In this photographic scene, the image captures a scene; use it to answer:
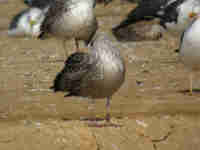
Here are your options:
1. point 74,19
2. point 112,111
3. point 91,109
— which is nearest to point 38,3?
point 74,19

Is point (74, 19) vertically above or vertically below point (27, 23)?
above

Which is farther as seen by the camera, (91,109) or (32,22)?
(32,22)

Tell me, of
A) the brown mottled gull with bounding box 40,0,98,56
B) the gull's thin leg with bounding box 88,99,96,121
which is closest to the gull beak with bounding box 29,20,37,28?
the brown mottled gull with bounding box 40,0,98,56

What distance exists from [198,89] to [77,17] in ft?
8.60

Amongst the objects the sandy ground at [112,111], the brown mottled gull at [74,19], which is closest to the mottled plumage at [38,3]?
the sandy ground at [112,111]

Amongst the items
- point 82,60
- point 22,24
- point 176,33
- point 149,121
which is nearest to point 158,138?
point 149,121

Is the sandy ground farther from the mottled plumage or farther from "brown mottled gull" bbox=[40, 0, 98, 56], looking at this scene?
the mottled plumage

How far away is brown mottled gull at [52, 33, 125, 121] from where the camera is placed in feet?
19.3

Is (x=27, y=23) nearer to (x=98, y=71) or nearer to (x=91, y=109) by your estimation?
(x=91, y=109)

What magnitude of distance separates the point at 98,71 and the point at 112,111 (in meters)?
1.02

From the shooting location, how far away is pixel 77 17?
29.9ft

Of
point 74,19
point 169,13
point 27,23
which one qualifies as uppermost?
point 74,19

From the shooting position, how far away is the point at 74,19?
9.18 m

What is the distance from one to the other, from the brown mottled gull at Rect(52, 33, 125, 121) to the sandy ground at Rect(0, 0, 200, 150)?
14.8 inches
